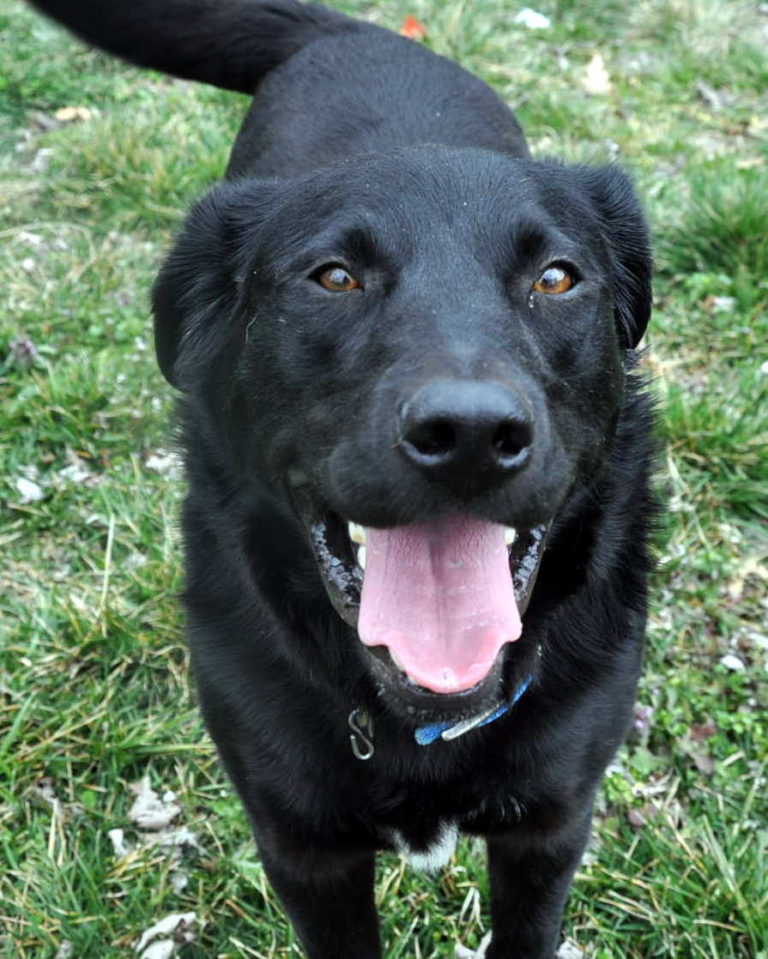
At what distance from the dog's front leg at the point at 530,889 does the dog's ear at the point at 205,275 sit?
45.6 inches

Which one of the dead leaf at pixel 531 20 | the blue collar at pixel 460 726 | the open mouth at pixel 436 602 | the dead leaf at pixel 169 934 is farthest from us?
the dead leaf at pixel 531 20

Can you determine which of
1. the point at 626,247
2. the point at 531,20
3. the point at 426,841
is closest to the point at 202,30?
the point at 626,247

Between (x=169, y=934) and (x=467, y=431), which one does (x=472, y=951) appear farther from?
(x=467, y=431)

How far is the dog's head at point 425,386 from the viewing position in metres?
1.60

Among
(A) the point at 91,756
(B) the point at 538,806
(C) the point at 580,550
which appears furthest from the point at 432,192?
(A) the point at 91,756

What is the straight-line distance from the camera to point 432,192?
1945 millimetres

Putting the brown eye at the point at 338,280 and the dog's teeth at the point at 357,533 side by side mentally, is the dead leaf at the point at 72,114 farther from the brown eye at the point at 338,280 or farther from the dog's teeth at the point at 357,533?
the dog's teeth at the point at 357,533

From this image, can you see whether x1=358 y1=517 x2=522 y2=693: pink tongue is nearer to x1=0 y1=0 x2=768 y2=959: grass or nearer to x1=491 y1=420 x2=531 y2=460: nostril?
x1=491 y1=420 x2=531 y2=460: nostril

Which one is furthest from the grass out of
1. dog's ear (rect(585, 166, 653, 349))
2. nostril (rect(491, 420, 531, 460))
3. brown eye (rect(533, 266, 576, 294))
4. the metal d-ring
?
nostril (rect(491, 420, 531, 460))

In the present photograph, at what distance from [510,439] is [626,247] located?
3.13ft

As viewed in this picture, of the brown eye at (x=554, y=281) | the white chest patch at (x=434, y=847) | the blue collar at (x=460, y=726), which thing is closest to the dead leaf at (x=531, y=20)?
the brown eye at (x=554, y=281)

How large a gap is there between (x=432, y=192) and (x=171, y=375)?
728 millimetres

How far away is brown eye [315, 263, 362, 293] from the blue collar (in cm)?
77

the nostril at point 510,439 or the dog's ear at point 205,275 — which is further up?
the nostril at point 510,439
